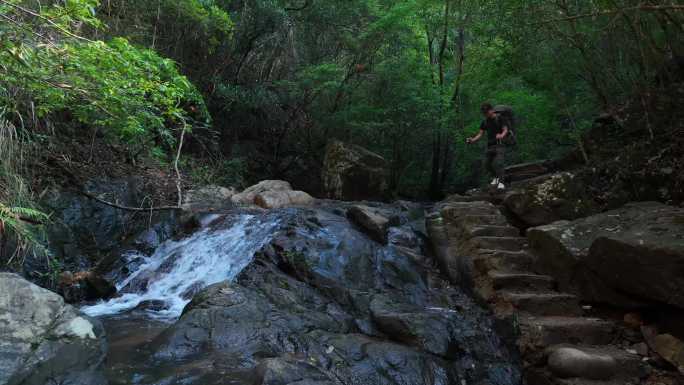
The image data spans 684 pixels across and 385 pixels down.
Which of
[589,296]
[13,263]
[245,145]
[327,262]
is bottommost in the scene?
[13,263]

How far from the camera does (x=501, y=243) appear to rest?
224 inches

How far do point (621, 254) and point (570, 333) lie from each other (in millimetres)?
867

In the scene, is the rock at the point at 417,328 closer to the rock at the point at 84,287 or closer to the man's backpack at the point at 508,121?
the man's backpack at the point at 508,121

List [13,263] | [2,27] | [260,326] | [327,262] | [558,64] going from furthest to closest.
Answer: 1. [558,64]
2. [327,262]
3. [13,263]
4. [260,326]
5. [2,27]

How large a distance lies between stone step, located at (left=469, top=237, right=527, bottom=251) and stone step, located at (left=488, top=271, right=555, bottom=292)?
0.66 metres

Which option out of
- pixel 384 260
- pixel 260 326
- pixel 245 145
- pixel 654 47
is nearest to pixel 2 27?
pixel 260 326

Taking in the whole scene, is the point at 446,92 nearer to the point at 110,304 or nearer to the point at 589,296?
the point at 589,296

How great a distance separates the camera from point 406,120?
43.5ft

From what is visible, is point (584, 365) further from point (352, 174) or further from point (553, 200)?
point (352, 174)

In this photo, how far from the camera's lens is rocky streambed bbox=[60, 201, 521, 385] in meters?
3.79

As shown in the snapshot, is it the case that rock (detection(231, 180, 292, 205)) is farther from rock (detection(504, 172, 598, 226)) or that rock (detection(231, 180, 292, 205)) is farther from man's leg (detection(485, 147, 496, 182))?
rock (detection(504, 172, 598, 226))

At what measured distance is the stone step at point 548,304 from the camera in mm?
4516

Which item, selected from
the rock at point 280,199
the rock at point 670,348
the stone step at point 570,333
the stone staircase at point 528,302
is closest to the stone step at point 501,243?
the stone staircase at point 528,302

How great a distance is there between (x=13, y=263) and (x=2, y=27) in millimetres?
3458
